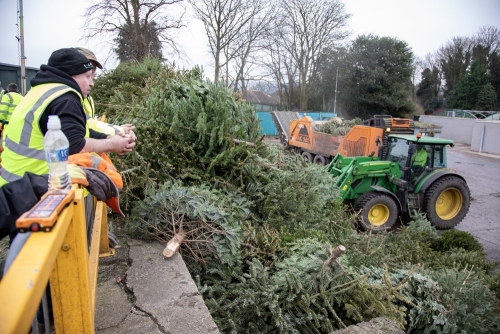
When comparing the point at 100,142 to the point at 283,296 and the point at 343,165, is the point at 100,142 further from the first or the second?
the point at 343,165

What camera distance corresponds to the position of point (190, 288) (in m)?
2.58

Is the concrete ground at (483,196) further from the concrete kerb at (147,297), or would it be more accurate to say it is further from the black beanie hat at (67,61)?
the black beanie hat at (67,61)

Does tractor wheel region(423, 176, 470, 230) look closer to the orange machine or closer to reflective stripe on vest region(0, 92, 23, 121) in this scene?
the orange machine

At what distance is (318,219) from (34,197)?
3.64 meters

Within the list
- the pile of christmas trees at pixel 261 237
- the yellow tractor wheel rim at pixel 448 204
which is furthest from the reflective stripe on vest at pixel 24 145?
the yellow tractor wheel rim at pixel 448 204

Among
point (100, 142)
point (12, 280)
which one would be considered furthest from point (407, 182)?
point (12, 280)

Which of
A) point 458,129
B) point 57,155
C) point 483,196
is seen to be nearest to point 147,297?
point 57,155

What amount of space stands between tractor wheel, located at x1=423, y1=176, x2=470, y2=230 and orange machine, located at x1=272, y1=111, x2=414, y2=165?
4.98 ft

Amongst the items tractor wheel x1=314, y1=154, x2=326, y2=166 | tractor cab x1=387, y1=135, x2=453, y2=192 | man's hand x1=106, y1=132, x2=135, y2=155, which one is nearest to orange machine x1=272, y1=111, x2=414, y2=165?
tractor wheel x1=314, y1=154, x2=326, y2=166

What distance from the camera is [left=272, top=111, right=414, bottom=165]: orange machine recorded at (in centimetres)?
968

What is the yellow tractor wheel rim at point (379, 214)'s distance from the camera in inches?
302

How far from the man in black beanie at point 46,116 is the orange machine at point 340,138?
786 cm

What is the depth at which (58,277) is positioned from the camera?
1432 mm

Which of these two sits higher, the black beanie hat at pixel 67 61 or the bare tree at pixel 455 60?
the bare tree at pixel 455 60
